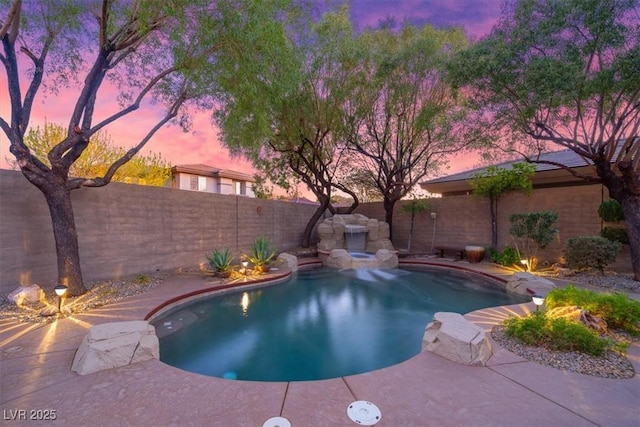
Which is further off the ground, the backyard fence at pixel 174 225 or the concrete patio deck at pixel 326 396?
the backyard fence at pixel 174 225

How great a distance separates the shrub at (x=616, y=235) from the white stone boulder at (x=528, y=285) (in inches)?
105

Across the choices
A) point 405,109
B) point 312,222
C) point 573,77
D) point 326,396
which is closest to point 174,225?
point 312,222

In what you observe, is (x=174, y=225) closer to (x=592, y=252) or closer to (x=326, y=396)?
(x=326, y=396)

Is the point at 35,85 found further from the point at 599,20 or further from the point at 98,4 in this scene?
the point at 599,20

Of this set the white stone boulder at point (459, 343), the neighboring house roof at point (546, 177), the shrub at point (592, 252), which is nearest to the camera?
the white stone boulder at point (459, 343)

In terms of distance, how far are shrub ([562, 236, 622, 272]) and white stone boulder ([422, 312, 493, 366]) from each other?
6.13 metres

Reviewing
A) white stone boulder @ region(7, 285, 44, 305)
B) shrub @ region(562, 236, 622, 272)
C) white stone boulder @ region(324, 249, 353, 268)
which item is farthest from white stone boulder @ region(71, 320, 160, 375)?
shrub @ region(562, 236, 622, 272)

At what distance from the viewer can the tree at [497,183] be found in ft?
31.5

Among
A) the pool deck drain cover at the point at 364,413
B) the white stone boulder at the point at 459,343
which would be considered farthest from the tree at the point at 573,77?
the pool deck drain cover at the point at 364,413

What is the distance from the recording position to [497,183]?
400 inches

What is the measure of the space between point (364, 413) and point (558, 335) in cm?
271

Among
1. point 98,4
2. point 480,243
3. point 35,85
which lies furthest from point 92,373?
point 480,243

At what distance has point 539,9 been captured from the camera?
723cm

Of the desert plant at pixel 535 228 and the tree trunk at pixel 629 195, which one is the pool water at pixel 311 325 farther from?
the tree trunk at pixel 629 195
